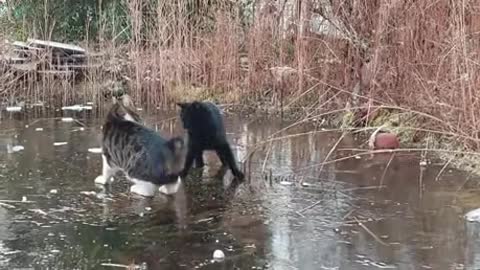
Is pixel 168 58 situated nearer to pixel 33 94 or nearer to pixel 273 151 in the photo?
pixel 33 94

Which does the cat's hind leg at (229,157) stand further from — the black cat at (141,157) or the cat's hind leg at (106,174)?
the cat's hind leg at (106,174)

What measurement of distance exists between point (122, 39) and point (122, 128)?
7486mm

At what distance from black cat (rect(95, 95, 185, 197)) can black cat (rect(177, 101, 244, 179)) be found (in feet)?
1.54

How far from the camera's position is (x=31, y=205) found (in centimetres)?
536

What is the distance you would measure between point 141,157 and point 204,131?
0.80m

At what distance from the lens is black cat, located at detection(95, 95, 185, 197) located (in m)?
5.51

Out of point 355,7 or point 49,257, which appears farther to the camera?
point 355,7

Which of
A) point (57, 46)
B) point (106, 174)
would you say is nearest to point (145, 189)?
point (106, 174)

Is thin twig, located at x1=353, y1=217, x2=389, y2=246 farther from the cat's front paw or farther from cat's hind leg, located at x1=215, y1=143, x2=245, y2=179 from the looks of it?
the cat's front paw

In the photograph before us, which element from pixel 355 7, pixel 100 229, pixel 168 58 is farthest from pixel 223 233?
pixel 168 58

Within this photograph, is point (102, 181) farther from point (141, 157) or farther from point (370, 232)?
point (370, 232)

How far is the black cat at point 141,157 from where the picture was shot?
5512 mm

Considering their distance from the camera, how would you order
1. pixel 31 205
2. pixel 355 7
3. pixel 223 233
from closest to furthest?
pixel 223 233, pixel 31 205, pixel 355 7

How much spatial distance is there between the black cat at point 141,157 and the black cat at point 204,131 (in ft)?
1.54
